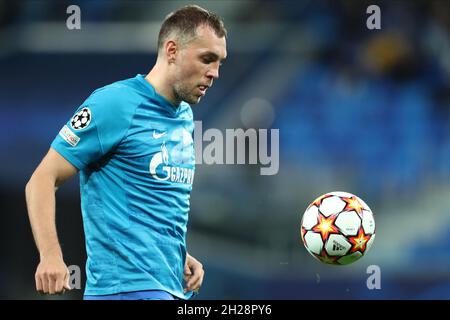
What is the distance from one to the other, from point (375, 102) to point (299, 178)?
0.81 m

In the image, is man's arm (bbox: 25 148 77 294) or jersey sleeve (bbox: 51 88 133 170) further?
jersey sleeve (bbox: 51 88 133 170)

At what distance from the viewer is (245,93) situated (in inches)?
256

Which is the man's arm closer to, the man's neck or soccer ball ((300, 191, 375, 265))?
the man's neck

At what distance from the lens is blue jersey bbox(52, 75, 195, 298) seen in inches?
136

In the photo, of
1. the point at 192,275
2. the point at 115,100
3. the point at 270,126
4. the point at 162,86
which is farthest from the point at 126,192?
the point at 270,126

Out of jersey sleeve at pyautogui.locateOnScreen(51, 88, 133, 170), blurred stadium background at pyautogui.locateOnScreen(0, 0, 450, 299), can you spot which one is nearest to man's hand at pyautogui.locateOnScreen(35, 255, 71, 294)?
jersey sleeve at pyautogui.locateOnScreen(51, 88, 133, 170)

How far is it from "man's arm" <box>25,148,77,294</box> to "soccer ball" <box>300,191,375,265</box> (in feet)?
4.68

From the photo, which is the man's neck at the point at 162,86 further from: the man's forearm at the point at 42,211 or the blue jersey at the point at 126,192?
the man's forearm at the point at 42,211

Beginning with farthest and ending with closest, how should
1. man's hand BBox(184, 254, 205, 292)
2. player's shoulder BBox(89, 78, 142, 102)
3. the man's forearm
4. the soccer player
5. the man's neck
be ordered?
man's hand BBox(184, 254, 205, 292), the man's neck, player's shoulder BBox(89, 78, 142, 102), the soccer player, the man's forearm

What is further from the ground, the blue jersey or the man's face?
the man's face

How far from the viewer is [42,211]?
3.29 metres

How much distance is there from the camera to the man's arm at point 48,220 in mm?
3117
